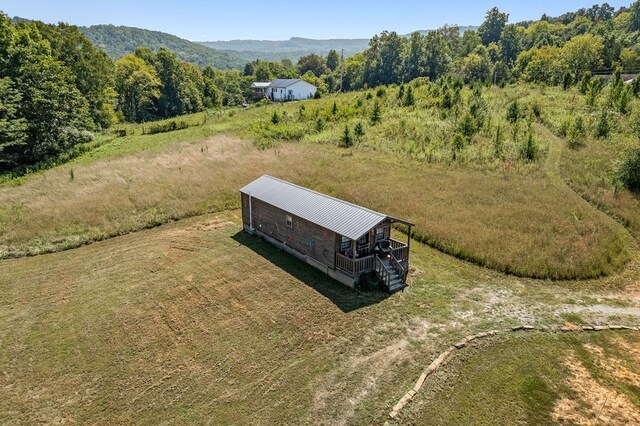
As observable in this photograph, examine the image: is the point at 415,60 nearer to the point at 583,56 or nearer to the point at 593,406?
the point at 583,56

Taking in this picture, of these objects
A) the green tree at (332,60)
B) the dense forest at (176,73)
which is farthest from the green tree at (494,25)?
the green tree at (332,60)

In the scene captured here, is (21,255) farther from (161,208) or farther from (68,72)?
(68,72)

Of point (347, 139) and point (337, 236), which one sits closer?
point (337, 236)

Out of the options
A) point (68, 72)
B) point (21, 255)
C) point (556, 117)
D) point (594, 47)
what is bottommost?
point (21, 255)

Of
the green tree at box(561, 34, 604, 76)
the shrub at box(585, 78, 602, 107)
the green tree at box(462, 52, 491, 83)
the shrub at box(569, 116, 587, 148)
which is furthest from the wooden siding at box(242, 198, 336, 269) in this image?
the green tree at box(462, 52, 491, 83)

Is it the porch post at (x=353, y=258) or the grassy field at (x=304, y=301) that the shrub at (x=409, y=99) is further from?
the porch post at (x=353, y=258)

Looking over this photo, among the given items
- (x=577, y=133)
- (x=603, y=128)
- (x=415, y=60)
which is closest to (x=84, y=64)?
(x=577, y=133)

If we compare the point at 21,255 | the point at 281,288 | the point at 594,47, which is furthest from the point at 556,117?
the point at 594,47
